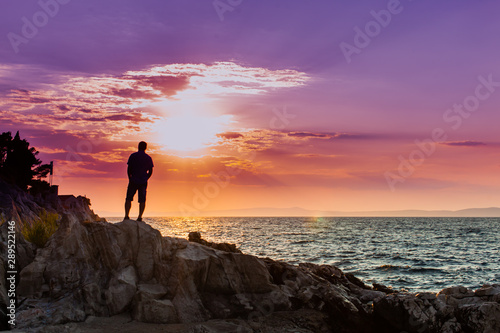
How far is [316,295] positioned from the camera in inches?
621

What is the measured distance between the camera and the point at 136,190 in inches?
654

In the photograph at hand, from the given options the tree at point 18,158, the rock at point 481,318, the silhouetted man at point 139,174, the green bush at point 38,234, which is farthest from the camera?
the tree at point 18,158

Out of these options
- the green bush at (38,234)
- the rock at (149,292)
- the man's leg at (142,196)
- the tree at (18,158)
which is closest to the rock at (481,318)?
the rock at (149,292)

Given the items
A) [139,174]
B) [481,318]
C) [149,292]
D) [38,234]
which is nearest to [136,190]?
[139,174]

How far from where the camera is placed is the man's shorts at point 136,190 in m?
16.4

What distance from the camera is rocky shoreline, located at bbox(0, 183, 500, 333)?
13094 millimetres

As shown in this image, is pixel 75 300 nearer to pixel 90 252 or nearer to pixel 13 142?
pixel 90 252

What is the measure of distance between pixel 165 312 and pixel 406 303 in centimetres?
795

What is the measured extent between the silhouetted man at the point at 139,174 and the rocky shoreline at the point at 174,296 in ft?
4.17

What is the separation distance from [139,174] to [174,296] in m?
4.91

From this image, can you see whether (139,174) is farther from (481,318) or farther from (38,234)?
(481,318)

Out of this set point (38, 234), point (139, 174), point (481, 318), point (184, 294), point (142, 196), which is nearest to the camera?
point (481, 318)

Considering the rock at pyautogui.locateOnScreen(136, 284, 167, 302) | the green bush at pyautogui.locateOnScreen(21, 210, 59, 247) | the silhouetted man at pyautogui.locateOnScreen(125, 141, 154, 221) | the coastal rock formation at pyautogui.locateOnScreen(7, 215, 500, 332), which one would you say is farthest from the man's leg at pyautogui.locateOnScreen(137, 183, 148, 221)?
the green bush at pyautogui.locateOnScreen(21, 210, 59, 247)

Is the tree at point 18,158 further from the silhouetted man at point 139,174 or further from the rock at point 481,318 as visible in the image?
the rock at point 481,318
